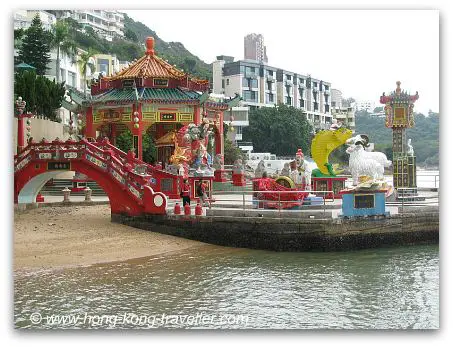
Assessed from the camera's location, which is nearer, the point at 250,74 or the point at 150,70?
the point at 150,70

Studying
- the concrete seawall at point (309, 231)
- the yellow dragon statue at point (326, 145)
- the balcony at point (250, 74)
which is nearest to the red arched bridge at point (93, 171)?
the concrete seawall at point (309, 231)

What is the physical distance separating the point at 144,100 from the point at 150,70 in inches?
73.4

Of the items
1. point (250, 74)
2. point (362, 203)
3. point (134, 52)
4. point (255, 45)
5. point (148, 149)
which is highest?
point (134, 52)

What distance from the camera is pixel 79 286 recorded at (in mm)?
10266

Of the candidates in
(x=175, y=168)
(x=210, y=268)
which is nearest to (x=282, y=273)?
(x=210, y=268)

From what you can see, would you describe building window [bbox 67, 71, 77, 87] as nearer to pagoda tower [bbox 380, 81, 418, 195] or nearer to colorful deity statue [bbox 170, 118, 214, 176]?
colorful deity statue [bbox 170, 118, 214, 176]

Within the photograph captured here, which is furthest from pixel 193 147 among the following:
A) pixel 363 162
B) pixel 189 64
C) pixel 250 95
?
pixel 189 64

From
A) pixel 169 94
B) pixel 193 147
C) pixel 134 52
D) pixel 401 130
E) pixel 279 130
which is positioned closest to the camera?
pixel 193 147

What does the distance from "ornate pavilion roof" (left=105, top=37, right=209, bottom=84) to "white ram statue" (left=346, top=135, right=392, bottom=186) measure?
11514 mm

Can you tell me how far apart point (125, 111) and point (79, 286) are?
15.0 metres

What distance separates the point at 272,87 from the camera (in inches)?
1651

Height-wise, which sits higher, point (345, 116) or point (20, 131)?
point (345, 116)

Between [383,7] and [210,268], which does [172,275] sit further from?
[383,7]

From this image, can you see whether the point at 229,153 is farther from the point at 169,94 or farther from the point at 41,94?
the point at 41,94
